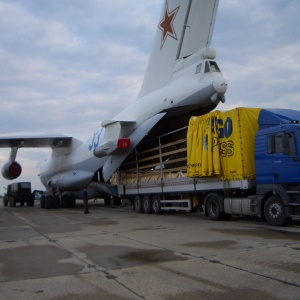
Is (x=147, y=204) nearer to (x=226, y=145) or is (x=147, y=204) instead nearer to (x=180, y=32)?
(x=226, y=145)

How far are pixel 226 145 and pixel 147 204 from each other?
6884 mm

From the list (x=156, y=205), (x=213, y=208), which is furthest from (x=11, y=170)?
(x=213, y=208)

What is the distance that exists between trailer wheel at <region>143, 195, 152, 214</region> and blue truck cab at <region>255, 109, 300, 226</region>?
7309 mm

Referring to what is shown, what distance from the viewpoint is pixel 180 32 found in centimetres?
1795

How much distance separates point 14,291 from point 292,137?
28.2 ft

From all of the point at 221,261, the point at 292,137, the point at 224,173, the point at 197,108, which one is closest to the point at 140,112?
the point at 197,108

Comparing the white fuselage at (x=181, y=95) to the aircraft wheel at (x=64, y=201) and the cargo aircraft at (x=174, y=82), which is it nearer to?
the cargo aircraft at (x=174, y=82)

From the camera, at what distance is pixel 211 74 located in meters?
16.1

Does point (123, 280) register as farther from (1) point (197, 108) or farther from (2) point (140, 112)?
(2) point (140, 112)

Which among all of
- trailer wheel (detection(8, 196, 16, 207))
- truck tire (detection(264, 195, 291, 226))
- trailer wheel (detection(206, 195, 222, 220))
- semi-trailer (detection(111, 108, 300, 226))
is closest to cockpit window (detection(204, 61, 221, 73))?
semi-trailer (detection(111, 108, 300, 226))

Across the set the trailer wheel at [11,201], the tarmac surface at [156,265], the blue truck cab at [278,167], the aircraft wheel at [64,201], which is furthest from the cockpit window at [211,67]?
the trailer wheel at [11,201]

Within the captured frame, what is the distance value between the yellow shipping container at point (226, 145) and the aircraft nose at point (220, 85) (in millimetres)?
1944

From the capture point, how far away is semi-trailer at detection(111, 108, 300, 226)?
1141 cm

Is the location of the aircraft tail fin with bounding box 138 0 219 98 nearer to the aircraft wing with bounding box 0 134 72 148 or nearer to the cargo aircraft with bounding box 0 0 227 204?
the cargo aircraft with bounding box 0 0 227 204
